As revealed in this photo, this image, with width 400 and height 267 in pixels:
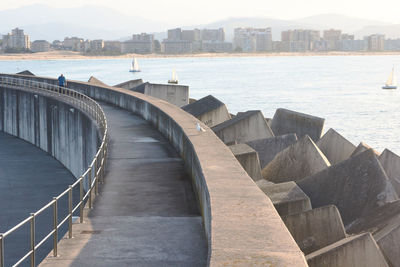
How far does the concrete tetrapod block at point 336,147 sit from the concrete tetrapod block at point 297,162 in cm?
320

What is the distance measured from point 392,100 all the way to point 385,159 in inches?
2110

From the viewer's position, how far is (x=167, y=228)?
7891 mm

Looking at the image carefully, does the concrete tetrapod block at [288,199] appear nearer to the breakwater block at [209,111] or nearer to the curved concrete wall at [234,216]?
the curved concrete wall at [234,216]

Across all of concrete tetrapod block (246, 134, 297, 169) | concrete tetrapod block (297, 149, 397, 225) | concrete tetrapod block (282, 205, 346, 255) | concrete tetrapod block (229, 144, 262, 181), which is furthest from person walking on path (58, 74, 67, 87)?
concrete tetrapod block (282, 205, 346, 255)

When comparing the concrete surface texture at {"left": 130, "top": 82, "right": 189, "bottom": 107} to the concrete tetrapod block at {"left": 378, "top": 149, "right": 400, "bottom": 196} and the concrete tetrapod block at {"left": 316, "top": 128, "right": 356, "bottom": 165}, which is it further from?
the concrete tetrapod block at {"left": 378, "top": 149, "right": 400, "bottom": 196}

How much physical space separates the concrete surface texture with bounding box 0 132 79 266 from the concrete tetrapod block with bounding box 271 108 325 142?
6.92 m

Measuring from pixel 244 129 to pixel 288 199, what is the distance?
25.5ft

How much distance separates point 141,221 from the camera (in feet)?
26.9

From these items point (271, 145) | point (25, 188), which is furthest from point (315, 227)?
point (25, 188)

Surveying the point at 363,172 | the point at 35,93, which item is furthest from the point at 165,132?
the point at 35,93

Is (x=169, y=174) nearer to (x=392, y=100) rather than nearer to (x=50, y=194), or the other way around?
(x=50, y=194)

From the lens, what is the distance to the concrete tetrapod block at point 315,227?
8516 millimetres

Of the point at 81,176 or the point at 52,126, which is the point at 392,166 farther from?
the point at 52,126

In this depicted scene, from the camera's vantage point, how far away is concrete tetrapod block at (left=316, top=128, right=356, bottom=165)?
16234mm
